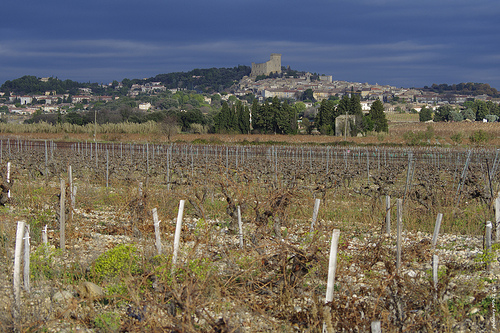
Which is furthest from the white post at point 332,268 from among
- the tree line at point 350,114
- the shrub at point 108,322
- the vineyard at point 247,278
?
the tree line at point 350,114

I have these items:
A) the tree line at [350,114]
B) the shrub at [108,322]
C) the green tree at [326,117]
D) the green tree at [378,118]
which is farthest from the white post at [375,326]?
the green tree at [378,118]

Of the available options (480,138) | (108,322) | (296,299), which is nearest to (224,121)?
(480,138)

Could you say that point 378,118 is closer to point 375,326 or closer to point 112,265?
point 112,265

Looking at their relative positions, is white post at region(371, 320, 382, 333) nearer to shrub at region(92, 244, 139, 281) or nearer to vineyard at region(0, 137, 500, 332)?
vineyard at region(0, 137, 500, 332)

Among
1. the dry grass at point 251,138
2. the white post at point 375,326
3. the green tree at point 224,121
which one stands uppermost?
the green tree at point 224,121

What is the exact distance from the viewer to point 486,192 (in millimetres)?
12391

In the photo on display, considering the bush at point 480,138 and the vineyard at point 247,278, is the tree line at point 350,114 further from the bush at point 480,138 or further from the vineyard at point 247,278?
the vineyard at point 247,278

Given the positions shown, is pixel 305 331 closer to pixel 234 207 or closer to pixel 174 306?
pixel 174 306

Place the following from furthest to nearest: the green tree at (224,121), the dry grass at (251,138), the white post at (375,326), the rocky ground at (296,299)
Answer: the green tree at (224,121) < the dry grass at (251,138) < the rocky ground at (296,299) < the white post at (375,326)

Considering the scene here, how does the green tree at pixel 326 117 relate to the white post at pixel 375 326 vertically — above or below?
above

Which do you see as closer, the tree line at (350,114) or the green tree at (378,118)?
the tree line at (350,114)

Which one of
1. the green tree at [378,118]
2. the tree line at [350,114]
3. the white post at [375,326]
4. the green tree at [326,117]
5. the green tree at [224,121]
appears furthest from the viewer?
the green tree at [224,121]

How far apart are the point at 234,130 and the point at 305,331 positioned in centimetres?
5799

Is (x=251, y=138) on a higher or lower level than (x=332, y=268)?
lower
